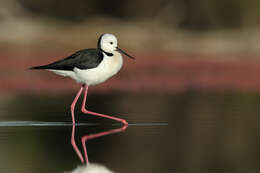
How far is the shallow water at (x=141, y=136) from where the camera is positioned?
5598 millimetres

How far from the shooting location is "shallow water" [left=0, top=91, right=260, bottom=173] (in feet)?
18.4

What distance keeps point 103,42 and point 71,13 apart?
11.9m

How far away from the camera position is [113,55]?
27.1 ft

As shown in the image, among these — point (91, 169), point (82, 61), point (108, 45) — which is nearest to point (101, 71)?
point (82, 61)

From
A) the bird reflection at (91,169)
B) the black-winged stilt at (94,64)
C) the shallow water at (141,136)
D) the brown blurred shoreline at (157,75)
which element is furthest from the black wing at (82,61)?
the brown blurred shoreline at (157,75)

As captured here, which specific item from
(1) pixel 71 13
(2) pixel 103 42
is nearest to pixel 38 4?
(1) pixel 71 13

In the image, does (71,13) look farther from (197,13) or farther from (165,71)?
(165,71)

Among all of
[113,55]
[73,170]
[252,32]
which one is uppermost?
[252,32]

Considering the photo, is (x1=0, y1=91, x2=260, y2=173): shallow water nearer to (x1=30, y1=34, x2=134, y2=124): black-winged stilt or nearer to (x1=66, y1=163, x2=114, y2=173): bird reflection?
(x1=66, y1=163, x2=114, y2=173): bird reflection

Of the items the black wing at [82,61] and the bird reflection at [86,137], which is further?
the black wing at [82,61]

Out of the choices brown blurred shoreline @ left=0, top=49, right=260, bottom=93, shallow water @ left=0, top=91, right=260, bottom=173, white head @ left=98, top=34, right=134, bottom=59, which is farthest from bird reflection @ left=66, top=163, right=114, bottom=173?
brown blurred shoreline @ left=0, top=49, right=260, bottom=93

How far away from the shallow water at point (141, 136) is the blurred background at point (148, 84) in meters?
0.01

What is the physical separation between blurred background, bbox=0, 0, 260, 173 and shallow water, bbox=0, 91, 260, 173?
0.01m

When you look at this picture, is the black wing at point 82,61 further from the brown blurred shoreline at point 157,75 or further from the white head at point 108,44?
the brown blurred shoreline at point 157,75
